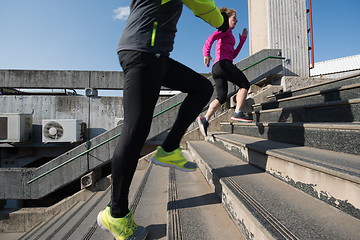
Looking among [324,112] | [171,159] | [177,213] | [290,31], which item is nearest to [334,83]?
[324,112]

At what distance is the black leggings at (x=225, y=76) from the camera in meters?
2.62

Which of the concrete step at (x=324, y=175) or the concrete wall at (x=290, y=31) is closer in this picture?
the concrete step at (x=324, y=175)

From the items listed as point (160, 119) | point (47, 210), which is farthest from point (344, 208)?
point (47, 210)

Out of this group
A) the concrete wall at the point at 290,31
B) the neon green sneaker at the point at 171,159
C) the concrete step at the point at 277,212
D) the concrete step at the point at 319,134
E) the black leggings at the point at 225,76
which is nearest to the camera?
the concrete step at the point at 277,212

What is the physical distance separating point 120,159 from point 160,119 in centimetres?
273

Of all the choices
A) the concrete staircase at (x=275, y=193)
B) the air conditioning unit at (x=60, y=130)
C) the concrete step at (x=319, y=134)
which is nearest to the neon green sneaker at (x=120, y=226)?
the concrete staircase at (x=275, y=193)

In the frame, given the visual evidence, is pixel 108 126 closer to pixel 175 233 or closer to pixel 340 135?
pixel 175 233

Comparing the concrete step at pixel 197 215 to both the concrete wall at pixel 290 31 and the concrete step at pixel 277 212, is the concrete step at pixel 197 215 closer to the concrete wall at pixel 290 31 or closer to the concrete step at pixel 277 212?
the concrete step at pixel 277 212

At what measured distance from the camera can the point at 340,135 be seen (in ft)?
3.92

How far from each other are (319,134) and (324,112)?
1.73 feet

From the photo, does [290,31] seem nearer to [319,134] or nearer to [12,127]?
[319,134]

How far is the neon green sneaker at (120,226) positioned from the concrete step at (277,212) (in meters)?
0.62

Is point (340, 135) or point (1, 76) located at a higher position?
point (1, 76)

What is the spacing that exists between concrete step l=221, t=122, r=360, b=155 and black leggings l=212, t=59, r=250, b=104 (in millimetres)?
732
